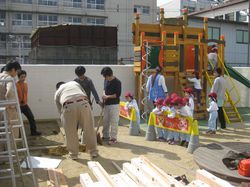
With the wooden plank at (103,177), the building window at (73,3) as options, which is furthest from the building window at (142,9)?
the wooden plank at (103,177)

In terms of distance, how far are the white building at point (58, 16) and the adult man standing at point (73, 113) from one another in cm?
3542

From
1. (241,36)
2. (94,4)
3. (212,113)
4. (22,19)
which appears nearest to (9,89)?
(212,113)

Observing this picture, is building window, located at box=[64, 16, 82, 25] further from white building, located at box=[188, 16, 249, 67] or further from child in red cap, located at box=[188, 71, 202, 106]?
child in red cap, located at box=[188, 71, 202, 106]

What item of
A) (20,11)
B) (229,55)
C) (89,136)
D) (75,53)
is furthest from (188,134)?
(20,11)

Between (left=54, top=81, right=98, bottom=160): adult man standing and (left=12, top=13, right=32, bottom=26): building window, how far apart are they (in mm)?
38489

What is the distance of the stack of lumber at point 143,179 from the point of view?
284cm

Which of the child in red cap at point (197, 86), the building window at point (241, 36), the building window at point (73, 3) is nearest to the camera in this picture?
the child in red cap at point (197, 86)

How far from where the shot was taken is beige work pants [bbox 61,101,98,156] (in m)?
5.95

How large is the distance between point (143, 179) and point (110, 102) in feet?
14.7

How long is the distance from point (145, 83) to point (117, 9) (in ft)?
120

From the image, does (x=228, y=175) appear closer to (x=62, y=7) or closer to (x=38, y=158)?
(x=38, y=158)

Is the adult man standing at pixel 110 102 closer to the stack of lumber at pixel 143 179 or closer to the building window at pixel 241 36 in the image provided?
the stack of lumber at pixel 143 179

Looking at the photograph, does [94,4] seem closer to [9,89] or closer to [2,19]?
[2,19]

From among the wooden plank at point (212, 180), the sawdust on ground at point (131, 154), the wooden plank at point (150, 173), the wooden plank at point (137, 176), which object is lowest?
the sawdust on ground at point (131, 154)
